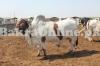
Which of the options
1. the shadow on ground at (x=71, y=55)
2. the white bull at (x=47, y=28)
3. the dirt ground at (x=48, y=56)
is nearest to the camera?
the dirt ground at (x=48, y=56)

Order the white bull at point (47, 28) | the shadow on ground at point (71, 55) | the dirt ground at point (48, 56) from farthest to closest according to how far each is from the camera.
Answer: the white bull at point (47, 28) < the shadow on ground at point (71, 55) < the dirt ground at point (48, 56)

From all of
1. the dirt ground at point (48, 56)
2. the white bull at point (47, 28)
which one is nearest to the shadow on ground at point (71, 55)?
the dirt ground at point (48, 56)

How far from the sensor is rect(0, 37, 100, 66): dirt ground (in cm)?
1161

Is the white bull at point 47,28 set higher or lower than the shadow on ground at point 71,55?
higher

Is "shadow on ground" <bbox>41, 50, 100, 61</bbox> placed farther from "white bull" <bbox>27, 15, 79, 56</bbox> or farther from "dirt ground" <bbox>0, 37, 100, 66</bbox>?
"white bull" <bbox>27, 15, 79, 56</bbox>

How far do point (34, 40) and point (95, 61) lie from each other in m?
3.44

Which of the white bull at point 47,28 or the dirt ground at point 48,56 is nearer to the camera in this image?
the dirt ground at point 48,56

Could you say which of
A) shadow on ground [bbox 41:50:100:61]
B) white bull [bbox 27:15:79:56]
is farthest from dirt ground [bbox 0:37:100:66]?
white bull [bbox 27:15:79:56]

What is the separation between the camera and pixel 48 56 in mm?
13562

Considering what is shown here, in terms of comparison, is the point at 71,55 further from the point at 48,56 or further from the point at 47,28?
the point at 47,28

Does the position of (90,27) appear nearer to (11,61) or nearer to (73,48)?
(73,48)

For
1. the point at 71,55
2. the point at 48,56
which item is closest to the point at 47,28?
the point at 48,56

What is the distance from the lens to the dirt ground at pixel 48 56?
11609 mm

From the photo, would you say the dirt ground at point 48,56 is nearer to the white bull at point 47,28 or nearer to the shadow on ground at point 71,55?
the shadow on ground at point 71,55
